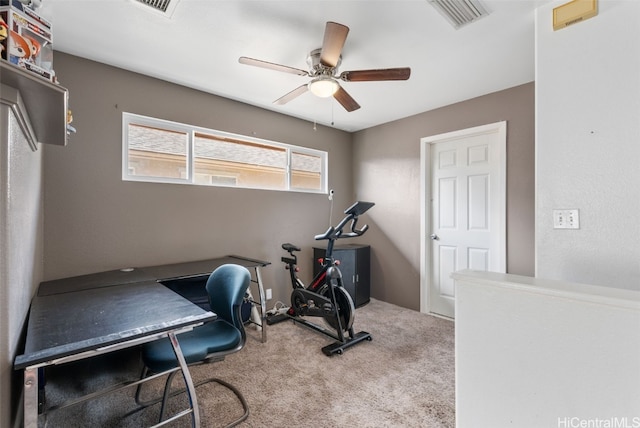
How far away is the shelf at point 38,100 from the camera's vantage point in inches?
33.6

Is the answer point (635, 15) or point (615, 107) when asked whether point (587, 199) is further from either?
point (635, 15)

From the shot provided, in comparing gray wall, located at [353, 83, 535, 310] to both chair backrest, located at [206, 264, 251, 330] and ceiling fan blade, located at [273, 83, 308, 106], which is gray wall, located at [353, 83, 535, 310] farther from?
chair backrest, located at [206, 264, 251, 330]

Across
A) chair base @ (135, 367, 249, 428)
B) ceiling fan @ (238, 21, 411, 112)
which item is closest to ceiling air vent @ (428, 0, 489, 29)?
ceiling fan @ (238, 21, 411, 112)

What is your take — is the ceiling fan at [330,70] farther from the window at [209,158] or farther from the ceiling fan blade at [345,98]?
the window at [209,158]

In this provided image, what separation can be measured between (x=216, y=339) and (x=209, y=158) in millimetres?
2084

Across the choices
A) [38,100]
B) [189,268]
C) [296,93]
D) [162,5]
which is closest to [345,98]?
[296,93]

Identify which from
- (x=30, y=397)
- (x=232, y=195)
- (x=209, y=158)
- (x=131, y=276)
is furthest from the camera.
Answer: (x=232, y=195)

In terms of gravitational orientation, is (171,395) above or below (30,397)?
below

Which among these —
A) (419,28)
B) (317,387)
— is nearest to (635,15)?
(419,28)

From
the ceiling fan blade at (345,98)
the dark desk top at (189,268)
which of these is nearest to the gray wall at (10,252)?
the dark desk top at (189,268)

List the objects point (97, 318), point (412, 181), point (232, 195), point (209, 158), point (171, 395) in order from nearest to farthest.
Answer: point (97, 318) < point (171, 395) < point (209, 158) < point (232, 195) < point (412, 181)

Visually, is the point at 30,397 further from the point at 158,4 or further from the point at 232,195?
the point at 232,195

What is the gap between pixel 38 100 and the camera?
3.39 ft

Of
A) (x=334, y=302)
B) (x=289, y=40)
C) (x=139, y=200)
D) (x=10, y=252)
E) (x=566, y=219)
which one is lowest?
(x=334, y=302)
